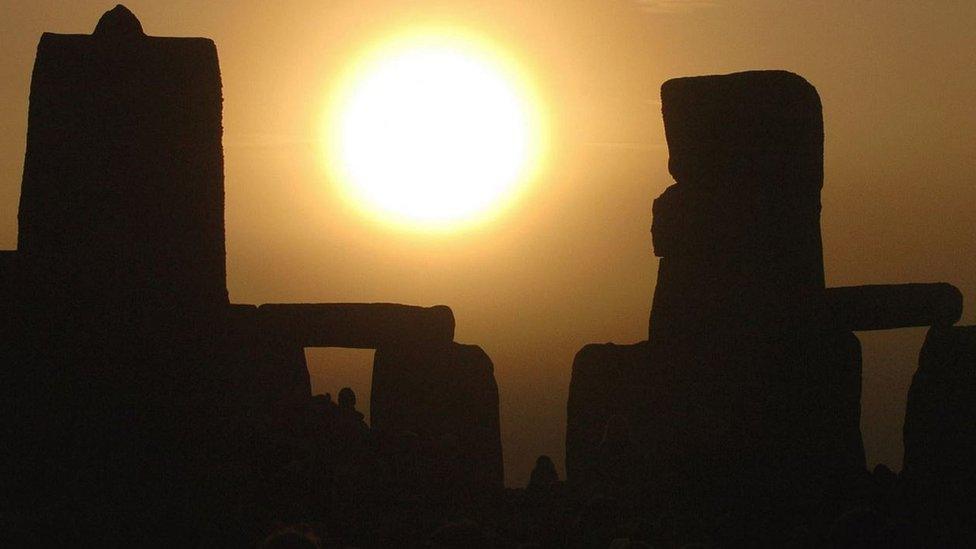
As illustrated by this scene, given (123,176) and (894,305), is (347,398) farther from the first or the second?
(123,176)

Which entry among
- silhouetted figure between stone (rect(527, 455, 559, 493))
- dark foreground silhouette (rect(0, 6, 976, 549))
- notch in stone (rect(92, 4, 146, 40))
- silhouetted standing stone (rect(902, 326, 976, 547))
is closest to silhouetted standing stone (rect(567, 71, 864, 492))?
dark foreground silhouette (rect(0, 6, 976, 549))

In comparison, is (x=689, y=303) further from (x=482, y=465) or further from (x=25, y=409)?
(x=25, y=409)

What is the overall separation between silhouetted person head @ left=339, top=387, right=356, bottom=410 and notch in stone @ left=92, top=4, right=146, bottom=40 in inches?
300

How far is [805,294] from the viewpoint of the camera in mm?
12250

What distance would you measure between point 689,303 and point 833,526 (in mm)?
4463

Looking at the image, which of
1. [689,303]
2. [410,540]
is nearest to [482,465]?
[689,303]

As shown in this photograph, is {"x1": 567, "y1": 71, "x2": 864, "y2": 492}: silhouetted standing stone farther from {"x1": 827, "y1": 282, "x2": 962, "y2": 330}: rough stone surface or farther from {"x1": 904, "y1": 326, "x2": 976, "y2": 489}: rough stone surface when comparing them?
{"x1": 827, "y1": 282, "x2": 962, "y2": 330}: rough stone surface

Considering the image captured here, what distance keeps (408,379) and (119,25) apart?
29.5 feet

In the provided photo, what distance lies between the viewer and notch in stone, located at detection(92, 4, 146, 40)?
7.87m

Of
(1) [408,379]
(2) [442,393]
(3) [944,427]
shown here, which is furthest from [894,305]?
(1) [408,379]

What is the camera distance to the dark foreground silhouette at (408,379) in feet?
24.8

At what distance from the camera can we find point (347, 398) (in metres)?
15.4

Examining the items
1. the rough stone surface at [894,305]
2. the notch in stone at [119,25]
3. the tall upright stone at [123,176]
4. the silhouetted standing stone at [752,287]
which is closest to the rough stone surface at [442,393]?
the silhouetted standing stone at [752,287]

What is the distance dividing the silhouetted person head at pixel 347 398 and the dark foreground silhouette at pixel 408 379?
0.05 m
